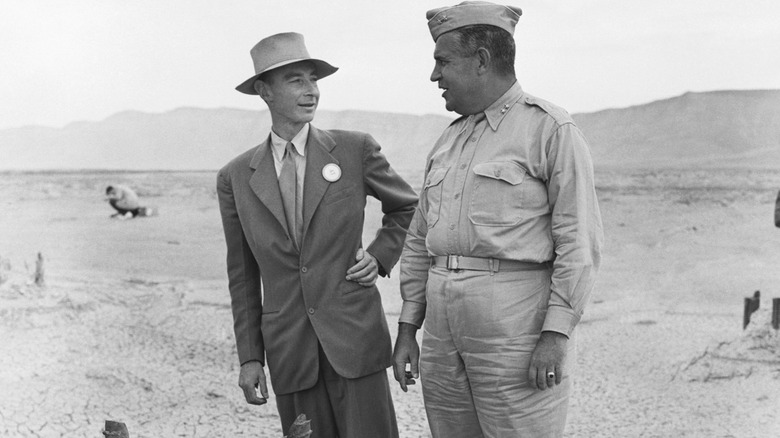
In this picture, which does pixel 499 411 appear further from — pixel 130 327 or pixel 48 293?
pixel 48 293

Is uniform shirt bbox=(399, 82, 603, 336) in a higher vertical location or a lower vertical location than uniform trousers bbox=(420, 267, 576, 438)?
higher

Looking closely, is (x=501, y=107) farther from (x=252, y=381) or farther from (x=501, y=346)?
(x=252, y=381)

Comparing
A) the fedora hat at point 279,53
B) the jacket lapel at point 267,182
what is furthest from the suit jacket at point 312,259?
the fedora hat at point 279,53

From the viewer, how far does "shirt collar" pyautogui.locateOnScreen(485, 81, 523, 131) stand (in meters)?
2.20

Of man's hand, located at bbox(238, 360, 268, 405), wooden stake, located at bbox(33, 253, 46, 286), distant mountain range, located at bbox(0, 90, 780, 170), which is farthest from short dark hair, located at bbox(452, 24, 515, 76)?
distant mountain range, located at bbox(0, 90, 780, 170)

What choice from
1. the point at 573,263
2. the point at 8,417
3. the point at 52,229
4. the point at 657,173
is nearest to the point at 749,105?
the point at 657,173

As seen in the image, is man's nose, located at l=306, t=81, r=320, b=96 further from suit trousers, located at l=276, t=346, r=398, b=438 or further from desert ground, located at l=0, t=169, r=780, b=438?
desert ground, located at l=0, t=169, r=780, b=438

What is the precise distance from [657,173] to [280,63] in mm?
17506

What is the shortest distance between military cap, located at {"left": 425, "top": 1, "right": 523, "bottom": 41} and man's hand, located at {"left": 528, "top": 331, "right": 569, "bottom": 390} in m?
0.80

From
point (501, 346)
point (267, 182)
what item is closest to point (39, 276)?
point (267, 182)

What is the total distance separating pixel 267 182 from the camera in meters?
2.54

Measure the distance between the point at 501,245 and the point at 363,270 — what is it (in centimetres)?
59

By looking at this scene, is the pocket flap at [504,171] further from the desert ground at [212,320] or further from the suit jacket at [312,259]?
the desert ground at [212,320]

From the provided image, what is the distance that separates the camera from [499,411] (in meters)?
2.13
